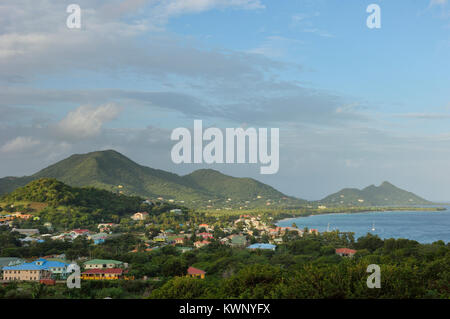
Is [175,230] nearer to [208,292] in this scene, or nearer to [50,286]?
[50,286]

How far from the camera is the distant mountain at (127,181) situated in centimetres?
11331

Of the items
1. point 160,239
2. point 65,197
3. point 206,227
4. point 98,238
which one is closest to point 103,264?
point 98,238

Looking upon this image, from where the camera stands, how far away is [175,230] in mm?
53750

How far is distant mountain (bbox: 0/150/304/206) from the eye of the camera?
4461 inches

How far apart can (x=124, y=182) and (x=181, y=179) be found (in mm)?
49778

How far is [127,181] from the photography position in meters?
128

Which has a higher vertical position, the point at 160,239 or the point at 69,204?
the point at 69,204

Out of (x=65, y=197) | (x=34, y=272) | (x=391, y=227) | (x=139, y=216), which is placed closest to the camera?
(x=34, y=272)

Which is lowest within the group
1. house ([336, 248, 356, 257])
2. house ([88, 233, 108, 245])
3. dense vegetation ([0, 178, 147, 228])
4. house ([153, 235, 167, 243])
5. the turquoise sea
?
the turquoise sea

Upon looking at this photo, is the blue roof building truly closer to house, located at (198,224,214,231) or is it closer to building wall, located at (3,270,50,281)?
building wall, located at (3,270,50,281)

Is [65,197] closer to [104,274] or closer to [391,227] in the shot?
[104,274]

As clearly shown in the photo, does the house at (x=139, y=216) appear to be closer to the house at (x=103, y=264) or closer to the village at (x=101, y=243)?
the village at (x=101, y=243)

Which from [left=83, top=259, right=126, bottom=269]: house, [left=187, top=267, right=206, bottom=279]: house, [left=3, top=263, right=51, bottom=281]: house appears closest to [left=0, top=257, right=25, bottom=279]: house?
[left=3, top=263, right=51, bottom=281]: house

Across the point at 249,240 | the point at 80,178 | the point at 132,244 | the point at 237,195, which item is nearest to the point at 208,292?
the point at 132,244
